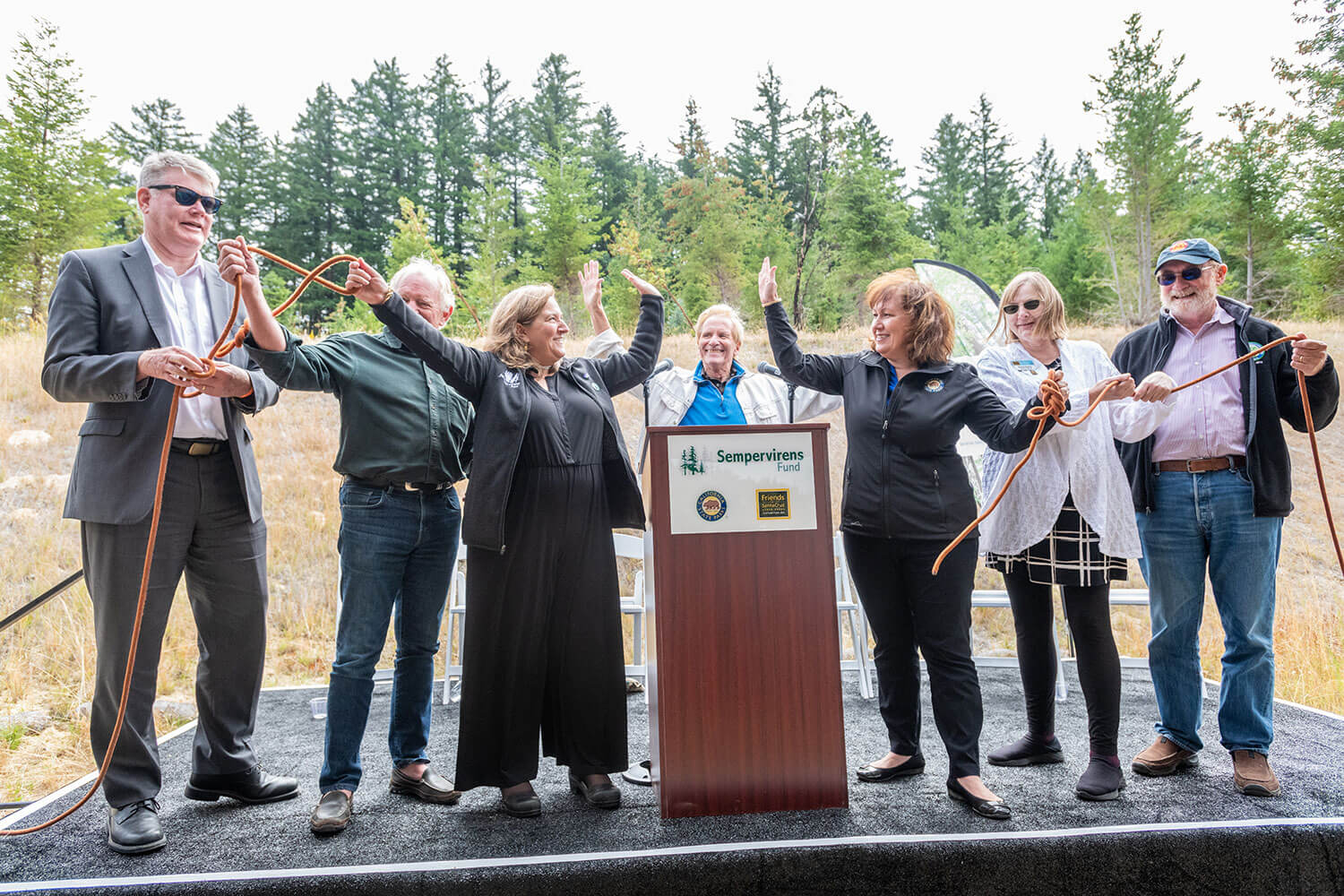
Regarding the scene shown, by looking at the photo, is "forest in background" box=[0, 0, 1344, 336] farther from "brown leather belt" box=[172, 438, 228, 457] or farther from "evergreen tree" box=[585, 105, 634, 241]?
"brown leather belt" box=[172, 438, 228, 457]

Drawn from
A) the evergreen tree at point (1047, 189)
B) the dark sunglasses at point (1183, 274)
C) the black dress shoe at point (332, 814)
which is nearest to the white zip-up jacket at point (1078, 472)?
the dark sunglasses at point (1183, 274)

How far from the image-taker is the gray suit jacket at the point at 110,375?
2078mm

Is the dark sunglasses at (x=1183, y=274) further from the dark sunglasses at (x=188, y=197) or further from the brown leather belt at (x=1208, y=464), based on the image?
the dark sunglasses at (x=188, y=197)

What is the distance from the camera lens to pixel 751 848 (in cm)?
184

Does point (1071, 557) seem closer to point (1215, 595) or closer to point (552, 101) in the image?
point (1215, 595)

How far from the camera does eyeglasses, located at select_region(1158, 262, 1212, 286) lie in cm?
252

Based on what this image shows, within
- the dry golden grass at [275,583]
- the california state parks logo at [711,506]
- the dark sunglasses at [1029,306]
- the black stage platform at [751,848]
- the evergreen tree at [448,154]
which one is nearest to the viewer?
the black stage platform at [751,848]

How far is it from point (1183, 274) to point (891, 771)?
1877 mm

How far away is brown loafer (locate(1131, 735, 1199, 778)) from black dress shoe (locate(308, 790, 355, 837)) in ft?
7.97

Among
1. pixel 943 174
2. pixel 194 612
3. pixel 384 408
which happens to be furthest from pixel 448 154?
pixel 194 612

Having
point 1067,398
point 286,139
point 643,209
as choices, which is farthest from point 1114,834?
point 286,139

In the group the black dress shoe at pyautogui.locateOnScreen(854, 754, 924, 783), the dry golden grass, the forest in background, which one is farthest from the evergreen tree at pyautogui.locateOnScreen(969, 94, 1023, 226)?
the black dress shoe at pyautogui.locateOnScreen(854, 754, 924, 783)

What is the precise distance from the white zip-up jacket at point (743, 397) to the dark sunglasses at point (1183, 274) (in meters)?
1.16

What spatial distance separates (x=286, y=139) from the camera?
60.4ft
